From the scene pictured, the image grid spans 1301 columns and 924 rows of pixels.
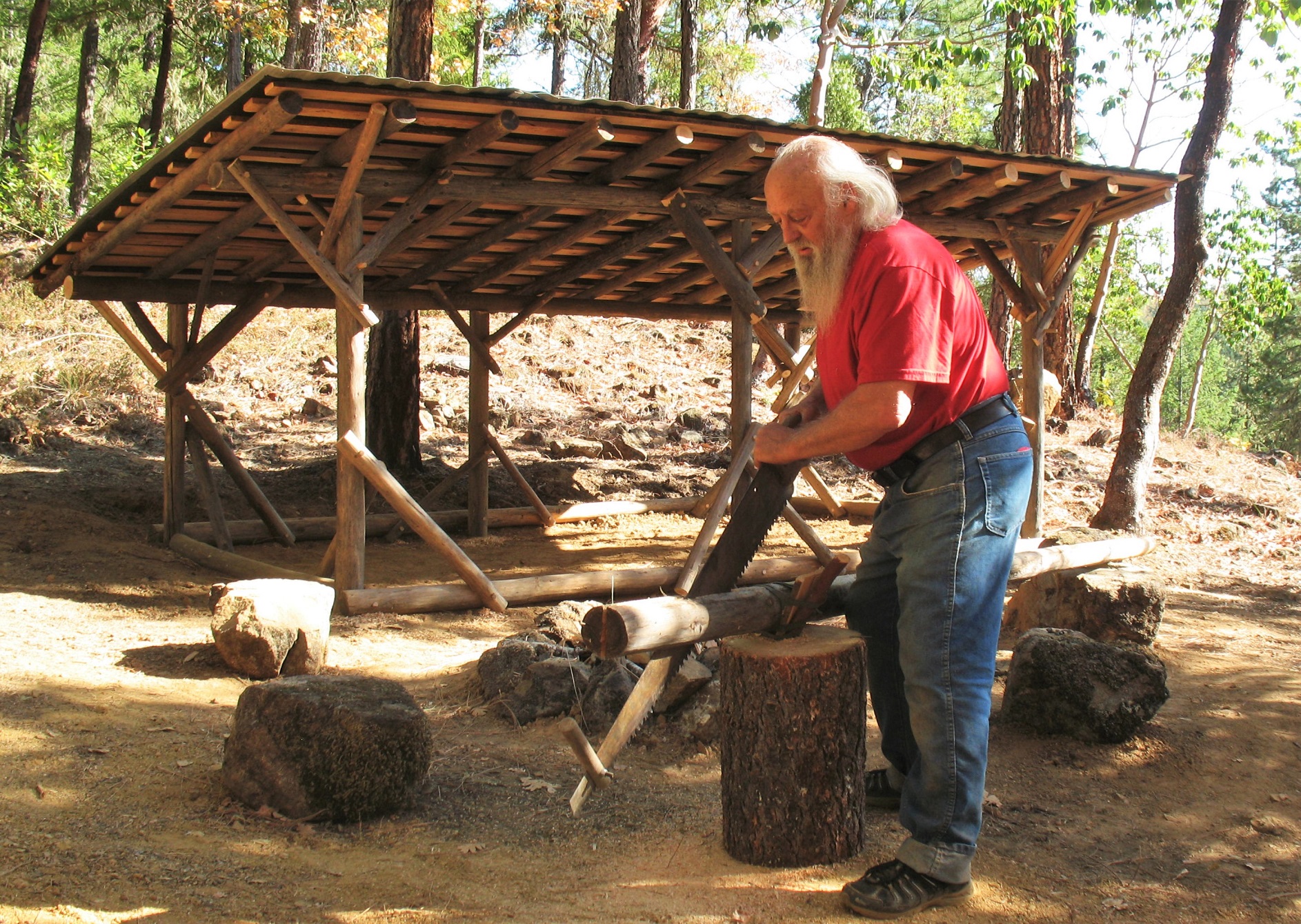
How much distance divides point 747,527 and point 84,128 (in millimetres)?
21321

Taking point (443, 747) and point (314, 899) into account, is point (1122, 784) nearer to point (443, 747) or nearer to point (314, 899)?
point (443, 747)

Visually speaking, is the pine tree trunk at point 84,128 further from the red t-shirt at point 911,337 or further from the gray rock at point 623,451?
the red t-shirt at point 911,337

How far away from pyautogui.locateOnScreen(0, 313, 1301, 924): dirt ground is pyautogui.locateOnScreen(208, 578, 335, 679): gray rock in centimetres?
19

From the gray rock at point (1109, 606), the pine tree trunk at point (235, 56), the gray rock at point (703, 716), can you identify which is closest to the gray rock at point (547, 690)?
the gray rock at point (703, 716)

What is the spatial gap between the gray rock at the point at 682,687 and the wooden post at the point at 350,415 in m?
2.87

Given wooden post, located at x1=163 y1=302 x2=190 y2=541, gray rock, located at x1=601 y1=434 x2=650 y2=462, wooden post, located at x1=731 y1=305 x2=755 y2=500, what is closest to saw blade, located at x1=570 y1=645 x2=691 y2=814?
wooden post, located at x1=731 y1=305 x2=755 y2=500

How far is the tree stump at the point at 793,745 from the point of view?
3.18 metres

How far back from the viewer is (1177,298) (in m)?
9.77

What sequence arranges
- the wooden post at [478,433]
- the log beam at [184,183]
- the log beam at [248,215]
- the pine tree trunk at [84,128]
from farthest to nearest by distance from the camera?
the pine tree trunk at [84,128] → the wooden post at [478,433] → the log beam at [248,215] → the log beam at [184,183]

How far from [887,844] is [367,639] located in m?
3.77

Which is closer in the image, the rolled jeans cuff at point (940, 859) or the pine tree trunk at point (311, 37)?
the rolled jeans cuff at point (940, 859)

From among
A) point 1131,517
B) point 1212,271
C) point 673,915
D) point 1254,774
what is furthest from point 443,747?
point 1212,271

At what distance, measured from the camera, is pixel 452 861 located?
338 cm

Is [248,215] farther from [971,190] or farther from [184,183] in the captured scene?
[971,190]
